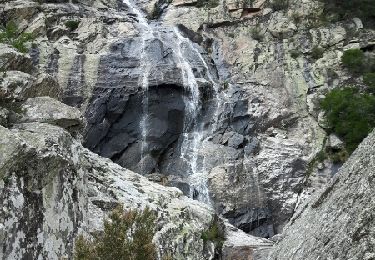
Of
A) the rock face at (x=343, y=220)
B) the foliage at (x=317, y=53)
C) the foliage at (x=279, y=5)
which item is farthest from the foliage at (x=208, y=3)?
the rock face at (x=343, y=220)

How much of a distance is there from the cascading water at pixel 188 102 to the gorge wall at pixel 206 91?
81mm

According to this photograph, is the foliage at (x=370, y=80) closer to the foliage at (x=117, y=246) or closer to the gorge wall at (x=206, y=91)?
the gorge wall at (x=206, y=91)

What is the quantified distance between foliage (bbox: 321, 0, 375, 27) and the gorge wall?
124 cm

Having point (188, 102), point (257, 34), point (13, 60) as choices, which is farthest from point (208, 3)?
point (13, 60)

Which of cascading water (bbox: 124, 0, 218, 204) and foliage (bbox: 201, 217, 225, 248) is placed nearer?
foliage (bbox: 201, 217, 225, 248)

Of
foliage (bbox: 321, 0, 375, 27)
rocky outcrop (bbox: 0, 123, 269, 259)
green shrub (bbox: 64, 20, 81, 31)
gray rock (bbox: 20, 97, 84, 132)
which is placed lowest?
rocky outcrop (bbox: 0, 123, 269, 259)

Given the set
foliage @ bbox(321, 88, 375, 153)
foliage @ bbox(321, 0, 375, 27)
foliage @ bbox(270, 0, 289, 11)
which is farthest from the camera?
foliage @ bbox(270, 0, 289, 11)

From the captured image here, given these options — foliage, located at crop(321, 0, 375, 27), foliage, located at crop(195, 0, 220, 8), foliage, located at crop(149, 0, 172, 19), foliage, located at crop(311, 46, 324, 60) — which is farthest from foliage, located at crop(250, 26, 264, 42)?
foliage, located at crop(149, 0, 172, 19)

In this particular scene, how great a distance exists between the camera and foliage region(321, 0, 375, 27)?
36062mm

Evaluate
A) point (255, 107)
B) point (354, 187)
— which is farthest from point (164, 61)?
point (354, 187)

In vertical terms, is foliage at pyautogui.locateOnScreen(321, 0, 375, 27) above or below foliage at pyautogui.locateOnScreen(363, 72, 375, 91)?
above

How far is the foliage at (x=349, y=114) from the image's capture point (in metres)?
26.3

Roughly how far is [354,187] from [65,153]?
256 inches

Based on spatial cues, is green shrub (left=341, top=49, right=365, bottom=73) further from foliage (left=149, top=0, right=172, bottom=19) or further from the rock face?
the rock face
